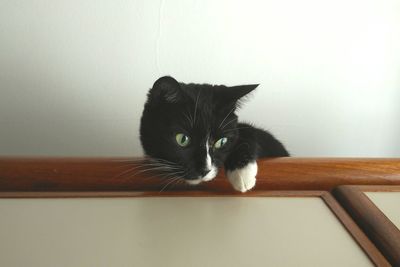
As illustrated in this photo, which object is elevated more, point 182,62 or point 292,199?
point 182,62

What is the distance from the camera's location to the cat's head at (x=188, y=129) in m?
0.75

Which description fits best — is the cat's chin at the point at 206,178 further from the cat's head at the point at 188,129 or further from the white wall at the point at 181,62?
the white wall at the point at 181,62

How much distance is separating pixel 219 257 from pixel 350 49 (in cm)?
84

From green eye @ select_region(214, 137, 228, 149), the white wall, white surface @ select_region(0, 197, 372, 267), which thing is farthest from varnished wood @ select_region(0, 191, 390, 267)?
the white wall

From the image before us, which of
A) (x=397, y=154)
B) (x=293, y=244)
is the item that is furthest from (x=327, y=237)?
(x=397, y=154)

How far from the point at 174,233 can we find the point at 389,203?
1.29 ft

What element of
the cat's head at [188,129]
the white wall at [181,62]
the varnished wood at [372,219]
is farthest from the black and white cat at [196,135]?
the white wall at [181,62]

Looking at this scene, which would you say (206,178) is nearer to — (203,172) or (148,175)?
(203,172)

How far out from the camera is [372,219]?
61cm

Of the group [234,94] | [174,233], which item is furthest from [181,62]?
[174,233]

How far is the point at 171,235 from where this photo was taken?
577 mm

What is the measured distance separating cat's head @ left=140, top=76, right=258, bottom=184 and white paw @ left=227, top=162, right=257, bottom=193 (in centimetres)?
5

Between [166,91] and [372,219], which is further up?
[166,91]

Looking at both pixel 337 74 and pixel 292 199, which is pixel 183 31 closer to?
pixel 337 74
